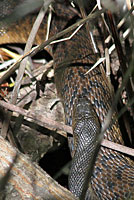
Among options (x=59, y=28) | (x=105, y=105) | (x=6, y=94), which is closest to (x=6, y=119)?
(x=6, y=94)

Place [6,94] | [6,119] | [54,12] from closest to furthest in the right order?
[6,119] < [6,94] < [54,12]

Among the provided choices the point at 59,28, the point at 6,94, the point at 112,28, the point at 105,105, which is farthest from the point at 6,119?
the point at 59,28

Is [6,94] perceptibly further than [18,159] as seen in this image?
Yes

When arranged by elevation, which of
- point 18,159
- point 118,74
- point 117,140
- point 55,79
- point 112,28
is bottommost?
point 117,140

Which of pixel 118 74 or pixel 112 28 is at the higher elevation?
pixel 112 28

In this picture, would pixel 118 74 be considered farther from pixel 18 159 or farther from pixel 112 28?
pixel 18 159

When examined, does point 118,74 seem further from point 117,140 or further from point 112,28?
point 112,28

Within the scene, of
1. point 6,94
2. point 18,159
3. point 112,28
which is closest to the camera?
point 18,159
